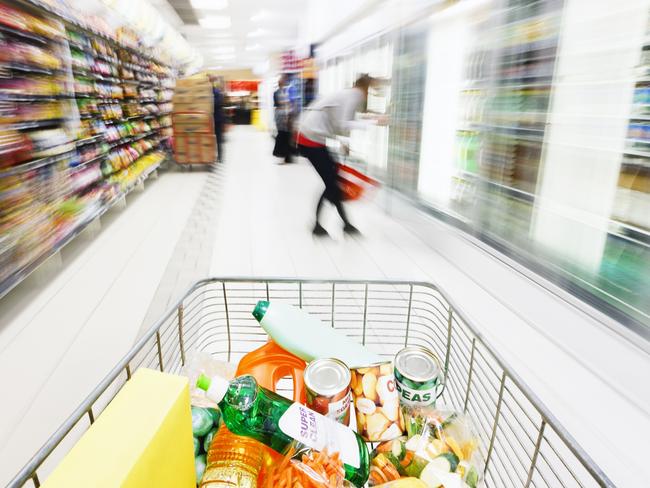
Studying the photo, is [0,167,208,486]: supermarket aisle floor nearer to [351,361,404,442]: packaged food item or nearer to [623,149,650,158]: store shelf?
[351,361,404,442]: packaged food item

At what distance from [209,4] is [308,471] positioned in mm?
11880

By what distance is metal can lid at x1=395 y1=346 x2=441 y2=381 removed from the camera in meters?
0.80

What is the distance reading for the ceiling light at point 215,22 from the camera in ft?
39.8

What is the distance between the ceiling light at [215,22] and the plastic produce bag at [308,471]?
1332cm

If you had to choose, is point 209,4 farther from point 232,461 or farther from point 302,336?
point 232,461

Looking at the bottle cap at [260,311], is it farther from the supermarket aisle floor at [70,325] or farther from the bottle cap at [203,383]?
the supermarket aisle floor at [70,325]

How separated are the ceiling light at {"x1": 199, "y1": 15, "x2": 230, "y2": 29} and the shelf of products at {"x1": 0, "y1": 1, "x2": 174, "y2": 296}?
761 cm

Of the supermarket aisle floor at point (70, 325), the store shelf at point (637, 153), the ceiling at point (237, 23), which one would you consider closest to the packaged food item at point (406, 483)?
the supermarket aisle floor at point (70, 325)

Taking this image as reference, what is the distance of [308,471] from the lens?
61 centimetres

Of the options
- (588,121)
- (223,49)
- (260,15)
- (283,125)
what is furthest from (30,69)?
(223,49)

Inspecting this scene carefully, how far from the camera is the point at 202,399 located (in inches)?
32.7

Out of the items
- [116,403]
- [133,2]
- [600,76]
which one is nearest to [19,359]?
[116,403]

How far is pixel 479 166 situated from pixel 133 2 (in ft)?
19.5

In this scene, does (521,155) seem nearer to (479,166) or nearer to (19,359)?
(479,166)
